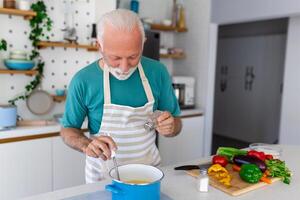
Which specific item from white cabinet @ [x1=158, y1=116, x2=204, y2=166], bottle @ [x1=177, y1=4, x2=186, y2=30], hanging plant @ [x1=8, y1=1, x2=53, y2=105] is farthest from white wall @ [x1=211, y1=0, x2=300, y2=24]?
hanging plant @ [x1=8, y1=1, x2=53, y2=105]

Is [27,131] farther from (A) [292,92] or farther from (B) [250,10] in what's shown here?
(A) [292,92]

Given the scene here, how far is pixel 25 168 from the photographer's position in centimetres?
213

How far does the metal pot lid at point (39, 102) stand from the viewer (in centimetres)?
244

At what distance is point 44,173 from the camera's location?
2.21 meters

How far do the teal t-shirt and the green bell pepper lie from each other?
1.64 feet

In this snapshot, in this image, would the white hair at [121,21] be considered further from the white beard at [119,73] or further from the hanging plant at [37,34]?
the hanging plant at [37,34]

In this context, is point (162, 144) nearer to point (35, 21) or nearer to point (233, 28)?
point (35, 21)

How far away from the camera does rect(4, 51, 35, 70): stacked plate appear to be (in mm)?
2250

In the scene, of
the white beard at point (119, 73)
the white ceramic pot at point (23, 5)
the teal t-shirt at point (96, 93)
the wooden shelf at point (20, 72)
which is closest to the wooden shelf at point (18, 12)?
the white ceramic pot at point (23, 5)

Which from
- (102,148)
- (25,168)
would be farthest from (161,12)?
(102,148)

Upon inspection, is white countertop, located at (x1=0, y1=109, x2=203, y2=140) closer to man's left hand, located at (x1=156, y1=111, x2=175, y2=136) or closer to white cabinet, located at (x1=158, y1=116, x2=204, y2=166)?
white cabinet, located at (x1=158, y1=116, x2=204, y2=166)

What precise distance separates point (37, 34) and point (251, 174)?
2072 millimetres

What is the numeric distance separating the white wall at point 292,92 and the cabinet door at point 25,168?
241cm

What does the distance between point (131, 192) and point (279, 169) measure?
2.22ft
